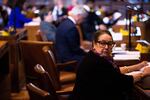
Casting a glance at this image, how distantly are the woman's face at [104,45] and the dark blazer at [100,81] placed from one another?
13cm

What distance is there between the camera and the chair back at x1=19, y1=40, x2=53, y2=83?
5.19m

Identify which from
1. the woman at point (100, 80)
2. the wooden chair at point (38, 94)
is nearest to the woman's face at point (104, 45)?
the woman at point (100, 80)

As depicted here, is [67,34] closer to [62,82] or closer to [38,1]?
[62,82]

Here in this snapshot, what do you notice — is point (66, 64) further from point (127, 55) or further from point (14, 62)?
point (14, 62)

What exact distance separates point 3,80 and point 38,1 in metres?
5.77

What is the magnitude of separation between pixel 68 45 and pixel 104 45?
2361 mm

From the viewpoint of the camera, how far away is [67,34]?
19.0 feet

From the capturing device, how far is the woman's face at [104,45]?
3.42 meters

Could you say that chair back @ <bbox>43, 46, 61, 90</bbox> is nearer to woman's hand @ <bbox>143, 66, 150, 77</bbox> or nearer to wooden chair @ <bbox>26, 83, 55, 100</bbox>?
woman's hand @ <bbox>143, 66, 150, 77</bbox>

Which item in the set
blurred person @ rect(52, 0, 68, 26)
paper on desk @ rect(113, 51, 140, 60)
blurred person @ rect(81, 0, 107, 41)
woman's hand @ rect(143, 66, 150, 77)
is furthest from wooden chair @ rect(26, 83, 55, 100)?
blurred person @ rect(52, 0, 68, 26)

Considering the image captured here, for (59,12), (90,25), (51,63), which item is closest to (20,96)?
(51,63)

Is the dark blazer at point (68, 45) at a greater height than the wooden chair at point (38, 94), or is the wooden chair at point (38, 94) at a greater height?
the dark blazer at point (68, 45)

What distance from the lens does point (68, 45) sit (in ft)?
18.9

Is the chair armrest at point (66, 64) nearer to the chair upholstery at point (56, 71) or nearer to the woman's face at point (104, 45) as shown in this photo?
the chair upholstery at point (56, 71)
